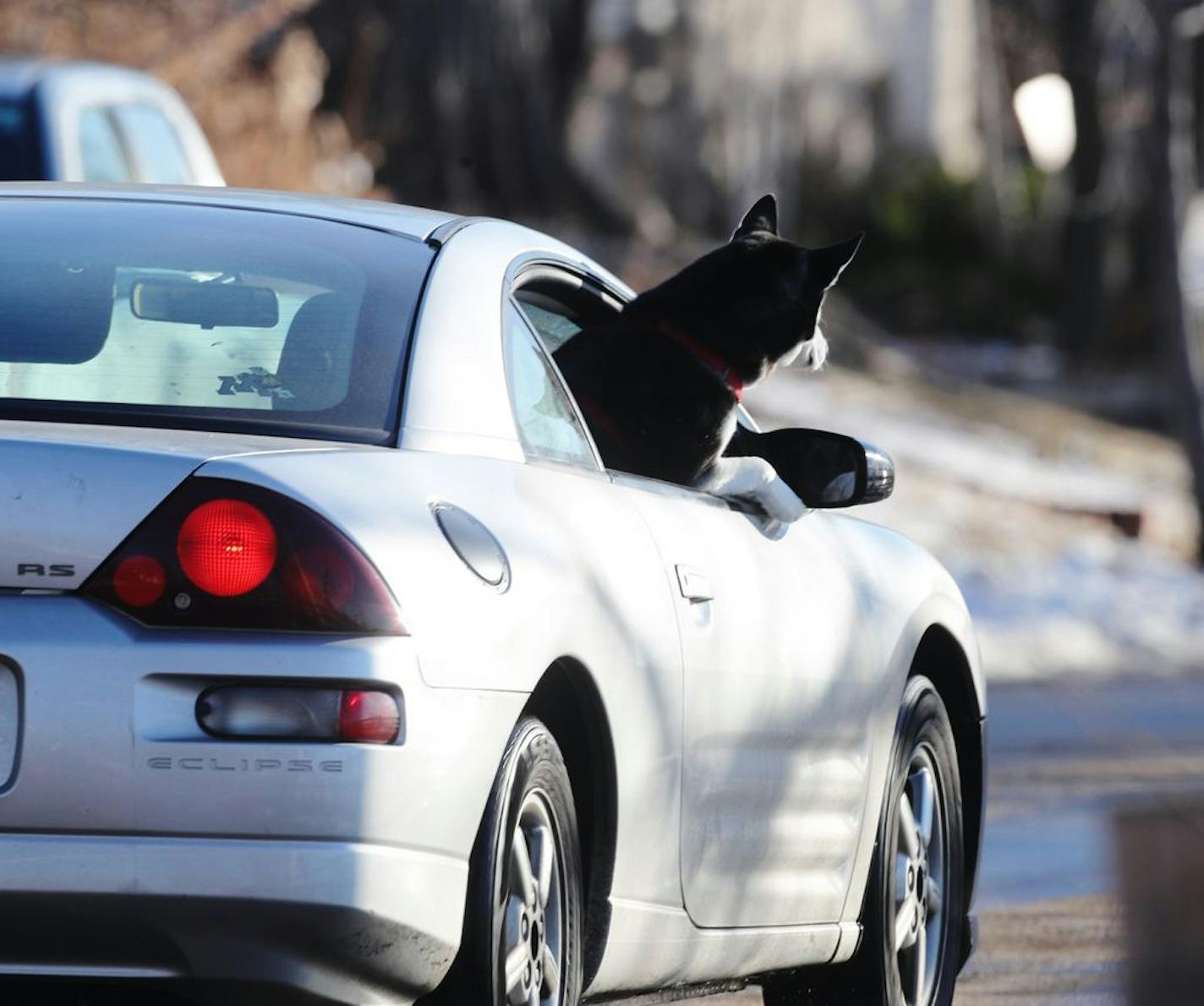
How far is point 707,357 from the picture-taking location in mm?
5930

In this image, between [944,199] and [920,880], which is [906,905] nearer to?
[920,880]

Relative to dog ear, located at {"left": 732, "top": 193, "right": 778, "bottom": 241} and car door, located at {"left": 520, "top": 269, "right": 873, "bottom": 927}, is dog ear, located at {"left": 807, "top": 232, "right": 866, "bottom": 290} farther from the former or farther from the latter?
car door, located at {"left": 520, "top": 269, "right": 873, "bottom": 927}

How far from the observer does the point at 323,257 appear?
470cm

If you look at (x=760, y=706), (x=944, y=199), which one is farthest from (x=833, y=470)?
(x=944, y=199)

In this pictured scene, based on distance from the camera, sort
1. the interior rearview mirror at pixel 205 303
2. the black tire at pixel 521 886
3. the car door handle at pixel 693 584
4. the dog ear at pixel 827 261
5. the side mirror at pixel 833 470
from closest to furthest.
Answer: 1. the black tire at pixel 521 886
2. the interior rearview mirror at pixel 205 303
3. the car door handle at pixel 693 584
4. the side mirror at pixel 833 470
5. the dog ear at pixel 827 261

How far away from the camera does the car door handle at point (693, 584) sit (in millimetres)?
4820

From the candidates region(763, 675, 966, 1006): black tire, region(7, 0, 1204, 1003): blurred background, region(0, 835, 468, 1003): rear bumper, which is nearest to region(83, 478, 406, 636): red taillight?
region(0, 835, 468, 1003): rear bumper

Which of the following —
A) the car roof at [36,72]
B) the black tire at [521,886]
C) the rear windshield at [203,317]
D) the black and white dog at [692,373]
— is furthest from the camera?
the car roof at [36,72]

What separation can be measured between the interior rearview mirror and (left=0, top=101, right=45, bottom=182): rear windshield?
5310mm

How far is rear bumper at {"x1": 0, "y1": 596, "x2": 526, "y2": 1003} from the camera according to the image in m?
3.67

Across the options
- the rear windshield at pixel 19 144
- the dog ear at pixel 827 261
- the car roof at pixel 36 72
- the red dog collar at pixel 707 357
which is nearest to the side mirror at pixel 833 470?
the red dog collar at pixel 707 357

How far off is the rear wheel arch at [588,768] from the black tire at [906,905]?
129 centimetres

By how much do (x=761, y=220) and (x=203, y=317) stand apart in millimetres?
2980

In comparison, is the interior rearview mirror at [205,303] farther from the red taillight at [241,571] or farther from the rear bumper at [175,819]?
the rear bumper at [175,819]
